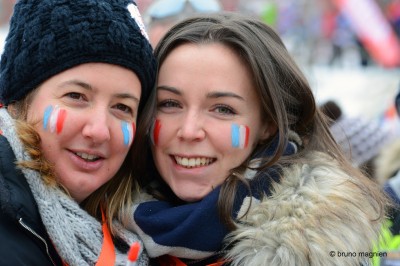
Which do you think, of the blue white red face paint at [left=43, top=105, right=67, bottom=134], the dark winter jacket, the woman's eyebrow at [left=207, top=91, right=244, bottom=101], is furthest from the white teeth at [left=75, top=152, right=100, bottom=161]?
the woman's eyebrow at [left=207, top=91, right=244, bottom=101]

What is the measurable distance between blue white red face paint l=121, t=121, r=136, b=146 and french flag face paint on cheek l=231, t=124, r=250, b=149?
42cm

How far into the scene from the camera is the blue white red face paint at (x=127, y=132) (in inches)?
89.4

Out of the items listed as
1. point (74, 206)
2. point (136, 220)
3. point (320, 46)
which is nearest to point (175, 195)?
point (136, 220)

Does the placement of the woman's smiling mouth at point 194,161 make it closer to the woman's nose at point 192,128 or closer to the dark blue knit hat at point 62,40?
the woman's nose at point 192,128

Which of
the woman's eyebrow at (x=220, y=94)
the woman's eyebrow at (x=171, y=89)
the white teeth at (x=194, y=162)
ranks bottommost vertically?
the white teeth at (x=194, y=162)

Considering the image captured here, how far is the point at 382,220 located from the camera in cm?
232

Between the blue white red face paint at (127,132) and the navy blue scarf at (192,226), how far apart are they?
1.01 ft

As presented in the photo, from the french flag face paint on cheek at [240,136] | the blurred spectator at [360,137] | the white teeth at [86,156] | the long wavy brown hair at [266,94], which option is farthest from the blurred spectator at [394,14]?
the white teeth at [86,156]

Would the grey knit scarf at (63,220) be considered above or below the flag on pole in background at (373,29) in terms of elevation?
below

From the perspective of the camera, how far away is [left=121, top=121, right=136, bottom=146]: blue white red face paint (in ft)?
7.45

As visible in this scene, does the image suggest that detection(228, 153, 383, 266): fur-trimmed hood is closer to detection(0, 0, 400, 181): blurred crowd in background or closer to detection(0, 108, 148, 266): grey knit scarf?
detection(0, 108, 148, 266): grey knit scarf

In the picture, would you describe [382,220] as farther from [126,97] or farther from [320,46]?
[320,46]

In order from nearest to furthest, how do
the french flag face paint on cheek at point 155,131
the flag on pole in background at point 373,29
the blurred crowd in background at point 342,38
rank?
the french flag face paint on cheek at point 155,131 → the blurred crowd in background at point 342,38 → the flag on pole in background at point 373,29

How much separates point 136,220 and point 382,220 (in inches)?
39.6
